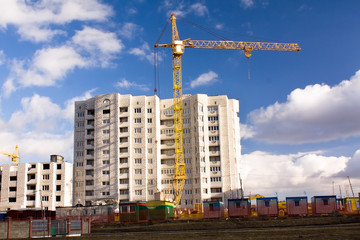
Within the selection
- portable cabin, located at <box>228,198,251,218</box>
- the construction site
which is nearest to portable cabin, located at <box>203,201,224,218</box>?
portable cabin, located at <box>228,198,251,218</box>

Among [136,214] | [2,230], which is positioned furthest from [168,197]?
[2,230]

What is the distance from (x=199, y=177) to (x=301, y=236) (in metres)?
99.6

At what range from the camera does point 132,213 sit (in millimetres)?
88375

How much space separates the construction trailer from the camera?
289 feet

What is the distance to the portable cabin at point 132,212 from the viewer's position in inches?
3462

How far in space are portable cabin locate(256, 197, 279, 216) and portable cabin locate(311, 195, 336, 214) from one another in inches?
289

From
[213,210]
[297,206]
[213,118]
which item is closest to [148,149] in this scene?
[213,118]

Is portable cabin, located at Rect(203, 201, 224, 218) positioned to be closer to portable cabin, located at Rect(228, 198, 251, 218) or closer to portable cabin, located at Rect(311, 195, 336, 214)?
portable cabin, located at Rect(228, 198, 251, 218)

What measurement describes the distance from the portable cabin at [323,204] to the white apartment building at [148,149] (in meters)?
60.2

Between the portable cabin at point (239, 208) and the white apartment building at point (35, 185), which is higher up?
the white apartment building at point (35, 185)

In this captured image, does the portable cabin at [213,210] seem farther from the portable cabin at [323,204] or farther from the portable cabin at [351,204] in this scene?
the portable cabin at [351,204]

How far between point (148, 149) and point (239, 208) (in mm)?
68723

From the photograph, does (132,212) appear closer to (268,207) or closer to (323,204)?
(268,207)

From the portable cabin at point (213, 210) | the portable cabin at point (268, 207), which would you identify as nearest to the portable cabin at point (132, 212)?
the portable cabin at point (213, 210)
